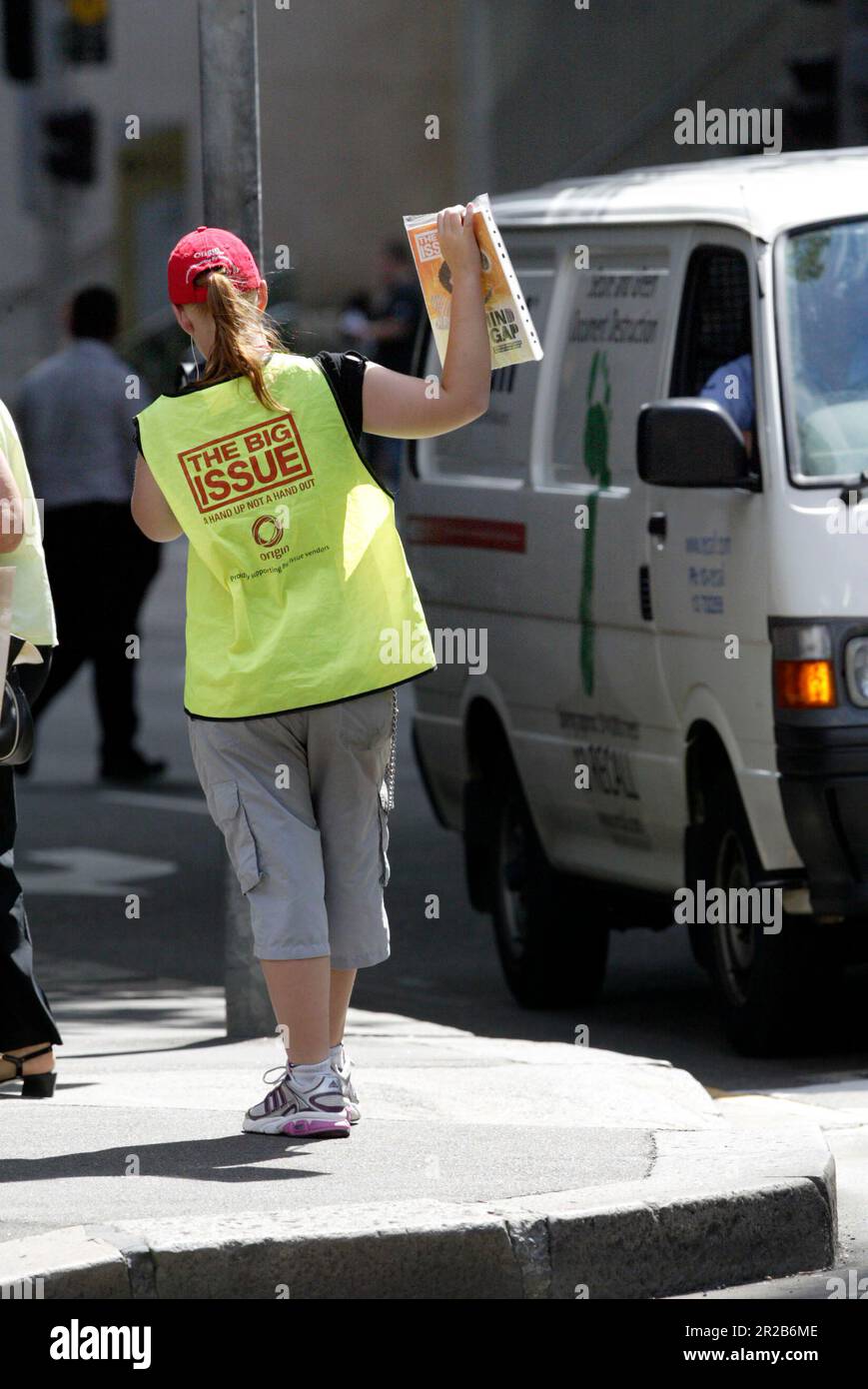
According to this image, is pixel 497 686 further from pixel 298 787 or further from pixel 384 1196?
pixel 384 1196

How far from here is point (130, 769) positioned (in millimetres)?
13875

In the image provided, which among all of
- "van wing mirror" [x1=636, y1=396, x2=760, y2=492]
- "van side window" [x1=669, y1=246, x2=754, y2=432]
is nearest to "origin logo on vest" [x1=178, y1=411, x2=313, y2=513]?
"van wing mirror" [x1=636, y1=396, x2=760, y2=492]

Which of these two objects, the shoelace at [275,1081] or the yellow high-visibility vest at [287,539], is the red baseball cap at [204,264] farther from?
the shoelace at [275,1081]

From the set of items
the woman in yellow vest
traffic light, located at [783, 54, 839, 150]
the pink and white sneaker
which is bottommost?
the pink and white sneaker

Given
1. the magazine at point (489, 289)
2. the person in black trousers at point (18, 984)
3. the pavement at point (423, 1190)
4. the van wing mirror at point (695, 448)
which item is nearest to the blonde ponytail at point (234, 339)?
the magazine at point (489, 289)

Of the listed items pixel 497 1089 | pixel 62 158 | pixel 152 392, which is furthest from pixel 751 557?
pixel 152 392

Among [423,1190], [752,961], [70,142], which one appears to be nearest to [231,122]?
[752,961]

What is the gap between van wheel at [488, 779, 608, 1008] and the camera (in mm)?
8516

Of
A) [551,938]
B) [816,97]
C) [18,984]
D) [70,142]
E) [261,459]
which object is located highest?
[816,97]

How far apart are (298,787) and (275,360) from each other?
877 mm

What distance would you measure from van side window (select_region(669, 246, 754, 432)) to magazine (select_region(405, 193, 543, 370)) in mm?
1936

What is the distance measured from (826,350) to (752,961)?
1644 millimetres

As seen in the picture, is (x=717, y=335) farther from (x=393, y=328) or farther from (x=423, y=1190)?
(x=393, y=328)

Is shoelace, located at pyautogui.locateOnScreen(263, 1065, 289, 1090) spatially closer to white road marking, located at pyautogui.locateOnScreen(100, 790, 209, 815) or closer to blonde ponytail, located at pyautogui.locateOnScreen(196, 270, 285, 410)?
blonde ponytail, located at pyautogui.locateOnScreen(196, 270, 285, 410)
